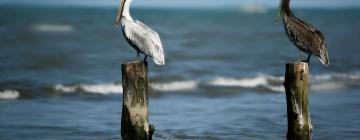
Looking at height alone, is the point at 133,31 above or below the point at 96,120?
above

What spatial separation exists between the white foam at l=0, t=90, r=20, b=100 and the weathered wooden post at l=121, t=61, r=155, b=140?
22.2 feet

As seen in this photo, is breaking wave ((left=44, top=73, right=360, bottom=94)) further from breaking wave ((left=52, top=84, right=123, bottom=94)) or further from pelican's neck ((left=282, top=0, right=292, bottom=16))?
pelican's neck ((left=282, top=0, right=292, bottom=16))

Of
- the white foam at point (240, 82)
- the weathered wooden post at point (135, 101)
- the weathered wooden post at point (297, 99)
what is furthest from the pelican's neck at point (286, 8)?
the white foam at point (240, 82)

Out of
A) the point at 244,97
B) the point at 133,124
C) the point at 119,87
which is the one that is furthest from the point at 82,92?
the point at 133,124

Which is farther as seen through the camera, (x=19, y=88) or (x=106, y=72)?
(x=106, y=72)

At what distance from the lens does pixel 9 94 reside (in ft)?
48.3

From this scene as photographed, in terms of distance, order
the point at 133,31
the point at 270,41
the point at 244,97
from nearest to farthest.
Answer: the point at 133,31 < the point at 244,97 < the point at 270,41

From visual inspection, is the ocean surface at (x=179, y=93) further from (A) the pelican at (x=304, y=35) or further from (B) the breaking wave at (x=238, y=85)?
(A) the pelican at (x=304, y=35)

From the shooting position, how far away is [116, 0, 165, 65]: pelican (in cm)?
906

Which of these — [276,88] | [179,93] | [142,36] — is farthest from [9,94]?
[142,36]

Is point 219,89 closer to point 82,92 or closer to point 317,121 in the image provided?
point 82,92

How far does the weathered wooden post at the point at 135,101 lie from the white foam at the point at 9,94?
677 cm

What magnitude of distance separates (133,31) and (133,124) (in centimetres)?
178

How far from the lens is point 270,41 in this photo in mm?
31375
